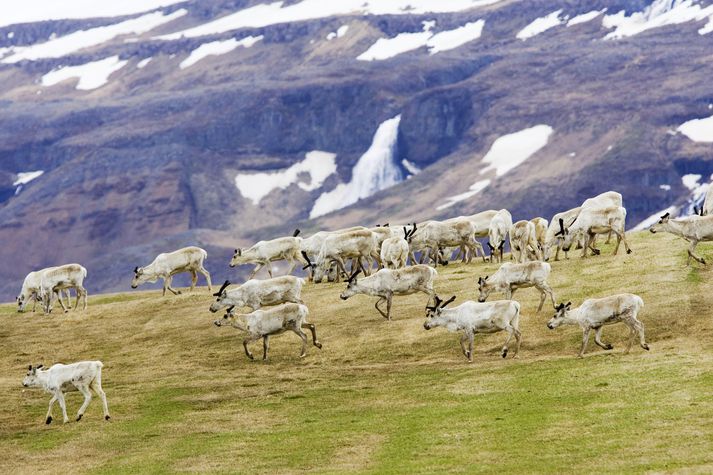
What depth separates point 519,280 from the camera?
58031 millimetres

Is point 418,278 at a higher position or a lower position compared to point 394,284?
higher

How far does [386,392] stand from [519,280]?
1100cm

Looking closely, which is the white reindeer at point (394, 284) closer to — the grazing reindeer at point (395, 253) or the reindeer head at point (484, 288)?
the reindeer head at point (484, 288)

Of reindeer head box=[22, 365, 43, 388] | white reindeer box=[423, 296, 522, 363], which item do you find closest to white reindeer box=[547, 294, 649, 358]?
white reindeer box=[423, 296, 522, 363]

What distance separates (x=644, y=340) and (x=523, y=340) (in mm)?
5685

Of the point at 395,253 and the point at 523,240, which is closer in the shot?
the point at 395,253

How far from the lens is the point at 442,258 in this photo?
3009 inches

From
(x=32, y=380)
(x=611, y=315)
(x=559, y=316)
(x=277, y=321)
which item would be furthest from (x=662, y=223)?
(x=32, y=380)

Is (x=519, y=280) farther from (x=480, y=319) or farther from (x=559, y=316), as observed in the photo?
(x=480, y=319)

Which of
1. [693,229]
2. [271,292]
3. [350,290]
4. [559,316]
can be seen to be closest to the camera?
[559,316]

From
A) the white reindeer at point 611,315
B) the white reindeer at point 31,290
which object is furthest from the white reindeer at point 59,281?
the white reindeer at point 611,315

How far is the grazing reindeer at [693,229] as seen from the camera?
61.0m

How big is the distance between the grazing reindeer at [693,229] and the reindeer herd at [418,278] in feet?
0.18

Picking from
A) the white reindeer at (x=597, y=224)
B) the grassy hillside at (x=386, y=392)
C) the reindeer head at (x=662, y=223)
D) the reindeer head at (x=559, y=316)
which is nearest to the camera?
the grassy hillside at (x=386, y=392)
